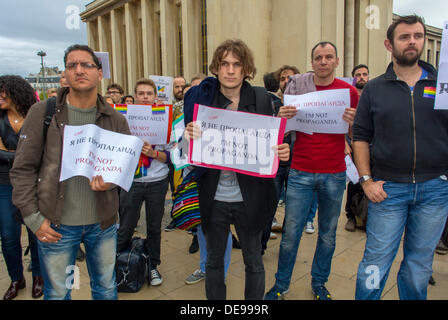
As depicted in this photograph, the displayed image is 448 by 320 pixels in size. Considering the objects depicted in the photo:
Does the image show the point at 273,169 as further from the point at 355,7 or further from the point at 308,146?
the point at 355,7

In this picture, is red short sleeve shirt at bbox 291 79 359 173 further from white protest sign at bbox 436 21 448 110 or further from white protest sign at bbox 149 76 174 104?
white protest sign at bbox 149 76 174 104

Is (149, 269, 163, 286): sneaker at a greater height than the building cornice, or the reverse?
the building cornice

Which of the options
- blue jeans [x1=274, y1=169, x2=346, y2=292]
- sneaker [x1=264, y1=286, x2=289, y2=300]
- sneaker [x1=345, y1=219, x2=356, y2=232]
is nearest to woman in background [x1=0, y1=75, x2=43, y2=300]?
sneaker [x1=264, y1=286, x2=289, y2=300]

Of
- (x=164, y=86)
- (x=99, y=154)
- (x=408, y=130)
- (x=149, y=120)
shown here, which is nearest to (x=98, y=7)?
(x=164, y=86)

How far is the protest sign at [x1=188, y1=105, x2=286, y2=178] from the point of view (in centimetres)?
232

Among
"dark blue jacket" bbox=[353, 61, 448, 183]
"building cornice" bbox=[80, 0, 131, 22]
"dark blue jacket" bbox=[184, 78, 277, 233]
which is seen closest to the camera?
"dark blue jacket" bbox=[353, 61, 448, 183]

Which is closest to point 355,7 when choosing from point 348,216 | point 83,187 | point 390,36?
point 348,216

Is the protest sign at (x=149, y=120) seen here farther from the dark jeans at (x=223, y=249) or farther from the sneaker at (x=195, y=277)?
the sneaker at (x=195, y=277)

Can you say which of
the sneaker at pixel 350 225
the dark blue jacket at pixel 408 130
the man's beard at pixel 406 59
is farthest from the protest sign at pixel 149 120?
the sneaker at pixel 350 225

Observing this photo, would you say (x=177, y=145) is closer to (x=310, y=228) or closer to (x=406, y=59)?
(x=406, y=59)

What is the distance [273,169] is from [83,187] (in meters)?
1.34

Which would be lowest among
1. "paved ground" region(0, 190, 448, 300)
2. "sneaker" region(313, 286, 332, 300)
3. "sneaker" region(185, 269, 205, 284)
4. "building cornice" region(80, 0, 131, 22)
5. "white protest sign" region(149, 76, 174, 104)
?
"paved ground" region(0, 190, 448, 300)

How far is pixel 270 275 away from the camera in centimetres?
375
